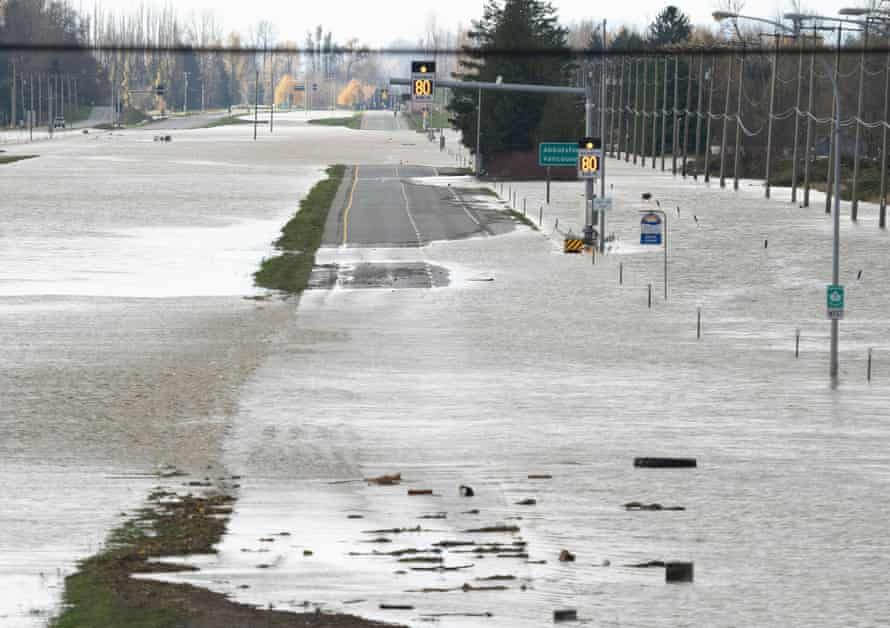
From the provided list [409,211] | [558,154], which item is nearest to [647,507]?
[558,154]

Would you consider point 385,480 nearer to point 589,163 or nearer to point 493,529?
point 493,529

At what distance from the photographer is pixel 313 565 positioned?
70.5 ft

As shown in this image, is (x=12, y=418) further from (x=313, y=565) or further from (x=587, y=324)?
(x=587, y=324)

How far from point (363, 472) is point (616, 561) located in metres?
6.99

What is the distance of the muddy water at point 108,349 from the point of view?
80.3 ft

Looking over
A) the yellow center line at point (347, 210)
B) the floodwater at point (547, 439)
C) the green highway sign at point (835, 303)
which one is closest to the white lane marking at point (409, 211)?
the yellow center line at point (347, 210)

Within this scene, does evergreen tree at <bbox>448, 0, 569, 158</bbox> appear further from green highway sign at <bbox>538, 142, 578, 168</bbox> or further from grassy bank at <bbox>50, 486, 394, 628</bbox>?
grassy bank at <bbox>50, 486, 394, 628</bbox>

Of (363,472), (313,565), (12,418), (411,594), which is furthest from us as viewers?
(12,418)

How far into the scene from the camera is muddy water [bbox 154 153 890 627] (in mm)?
20500

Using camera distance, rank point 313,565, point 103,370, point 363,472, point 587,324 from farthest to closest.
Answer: point 587,324 < point 103,370 < point 363,472 < point 313,565

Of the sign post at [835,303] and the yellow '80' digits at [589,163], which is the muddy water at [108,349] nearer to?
the sign post at [835,303]

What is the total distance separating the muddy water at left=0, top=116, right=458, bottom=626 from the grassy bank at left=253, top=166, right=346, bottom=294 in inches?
33.9

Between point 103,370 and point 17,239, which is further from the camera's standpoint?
point 17,239

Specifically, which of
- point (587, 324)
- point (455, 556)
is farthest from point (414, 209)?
point (455, 556)
